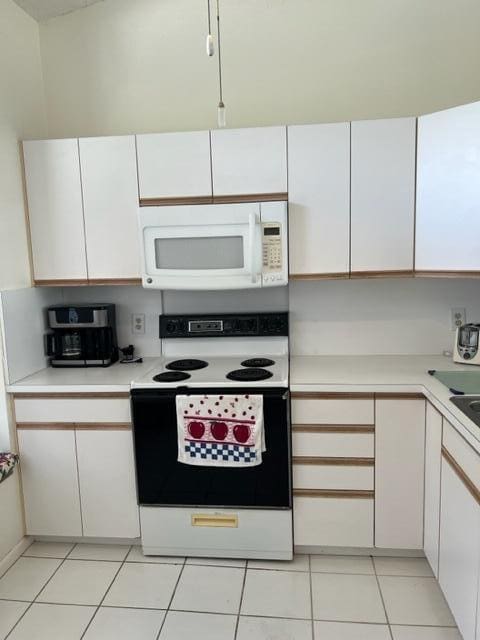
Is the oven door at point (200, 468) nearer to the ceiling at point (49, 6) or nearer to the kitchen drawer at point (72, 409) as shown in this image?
the kitchen drawer at point (72, 409)

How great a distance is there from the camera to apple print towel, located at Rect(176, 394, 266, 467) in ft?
7.13

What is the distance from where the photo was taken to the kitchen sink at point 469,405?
169cm

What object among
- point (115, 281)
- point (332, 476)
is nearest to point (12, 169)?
point (115, 281)

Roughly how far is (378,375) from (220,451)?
83 centimetres

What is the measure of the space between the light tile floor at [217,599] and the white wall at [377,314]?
1099mm

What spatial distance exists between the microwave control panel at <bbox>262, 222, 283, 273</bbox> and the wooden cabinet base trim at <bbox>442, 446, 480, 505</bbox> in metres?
1.12

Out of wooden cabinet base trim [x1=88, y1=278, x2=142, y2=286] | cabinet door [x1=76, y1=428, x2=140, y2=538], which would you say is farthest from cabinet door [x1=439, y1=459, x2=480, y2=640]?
wooden cabinet base trim [x1=88, y1=278, x2=142, y2=286]

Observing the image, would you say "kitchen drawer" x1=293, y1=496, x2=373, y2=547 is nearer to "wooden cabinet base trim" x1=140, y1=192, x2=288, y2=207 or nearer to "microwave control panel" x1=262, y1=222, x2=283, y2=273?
"microwave control panel" x1=262, y1=222, x2=283, y2=273

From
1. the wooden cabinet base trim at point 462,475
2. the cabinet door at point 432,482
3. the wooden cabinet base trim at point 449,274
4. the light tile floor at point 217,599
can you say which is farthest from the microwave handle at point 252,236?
the light tile floor at point 217,599

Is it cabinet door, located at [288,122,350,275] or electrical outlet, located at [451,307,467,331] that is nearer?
cabinet door, located at [288,122,350,275]

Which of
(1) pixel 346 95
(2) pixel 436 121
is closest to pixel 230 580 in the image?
(2) pixel 436 121

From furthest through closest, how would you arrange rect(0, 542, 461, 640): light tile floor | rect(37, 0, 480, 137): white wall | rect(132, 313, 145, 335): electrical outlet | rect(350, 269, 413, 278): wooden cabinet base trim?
rect(132, 313, 145, 335): electrical outlet → rect(37, 0, 480, 137): white wall → rect(350, 269, 413, 278): wooden cabinet base trim → rect(0, 542, 461, 640): light tile floor

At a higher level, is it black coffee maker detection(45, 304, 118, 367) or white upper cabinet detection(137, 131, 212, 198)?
white upper cabinet detection(137, 131, 212, 198)

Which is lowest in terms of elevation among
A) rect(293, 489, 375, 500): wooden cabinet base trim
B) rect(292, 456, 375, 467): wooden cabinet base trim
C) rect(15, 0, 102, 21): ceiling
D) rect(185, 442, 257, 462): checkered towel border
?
rect(293, 489, 375, 500): wooden cabinet base trim
